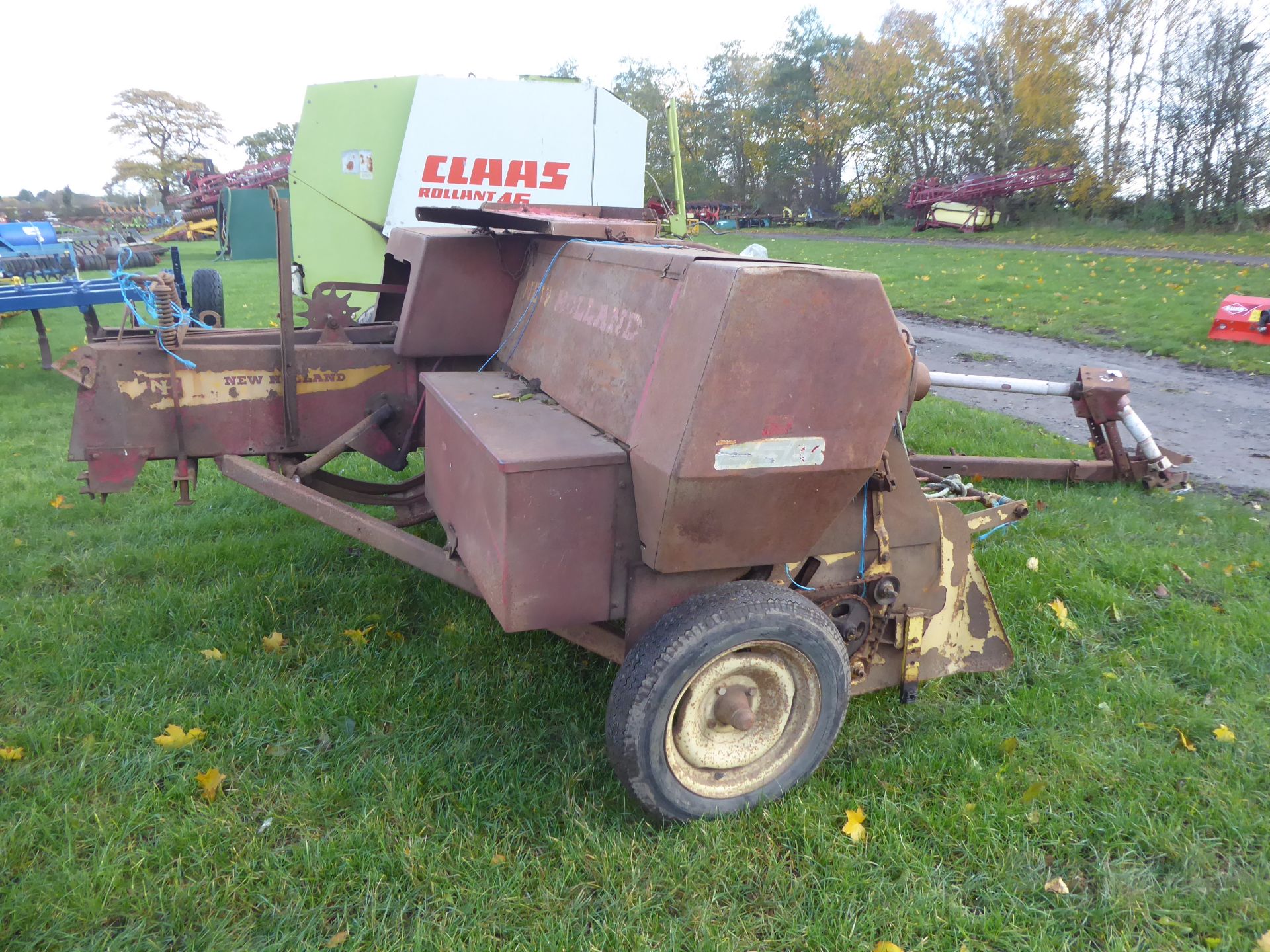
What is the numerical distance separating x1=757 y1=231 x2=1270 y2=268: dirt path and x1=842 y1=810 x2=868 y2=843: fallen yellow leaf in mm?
14649

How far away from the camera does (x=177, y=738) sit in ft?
8.91

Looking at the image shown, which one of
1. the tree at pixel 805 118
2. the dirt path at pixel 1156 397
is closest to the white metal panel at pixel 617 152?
the dirt path at pixel 1156 397

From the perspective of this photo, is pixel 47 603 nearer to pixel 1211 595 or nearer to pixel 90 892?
pixel 90 892

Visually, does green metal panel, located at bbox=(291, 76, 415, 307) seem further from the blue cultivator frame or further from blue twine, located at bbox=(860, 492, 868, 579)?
blue twine, located at bbox=(860, 492, 868, 579)

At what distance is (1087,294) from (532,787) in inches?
468

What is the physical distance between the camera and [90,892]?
2.13m

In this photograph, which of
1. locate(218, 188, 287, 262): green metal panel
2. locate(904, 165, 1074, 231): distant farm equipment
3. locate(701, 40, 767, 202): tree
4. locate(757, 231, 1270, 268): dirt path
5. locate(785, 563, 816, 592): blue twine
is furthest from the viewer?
locate(701, 40, 767, 202): tree

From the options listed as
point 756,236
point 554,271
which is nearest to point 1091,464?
point 554,271

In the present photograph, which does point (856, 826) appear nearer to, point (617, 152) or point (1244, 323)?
point (617, 152)

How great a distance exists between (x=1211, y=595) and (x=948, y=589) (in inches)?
69.5

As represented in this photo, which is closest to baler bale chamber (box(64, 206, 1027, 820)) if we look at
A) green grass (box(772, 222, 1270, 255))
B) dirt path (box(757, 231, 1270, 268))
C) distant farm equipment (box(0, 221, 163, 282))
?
distant farm equipment (box(0, 221, 163, 282))

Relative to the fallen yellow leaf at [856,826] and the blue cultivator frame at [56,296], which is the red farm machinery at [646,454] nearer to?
the fallen yellow leaf at [856,826]

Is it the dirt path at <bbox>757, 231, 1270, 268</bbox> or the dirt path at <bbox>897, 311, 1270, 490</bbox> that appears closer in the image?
the dirt path at <bbox>897, 311, 1270, 490</bbox>

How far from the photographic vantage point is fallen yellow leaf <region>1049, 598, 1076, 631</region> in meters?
3.54
